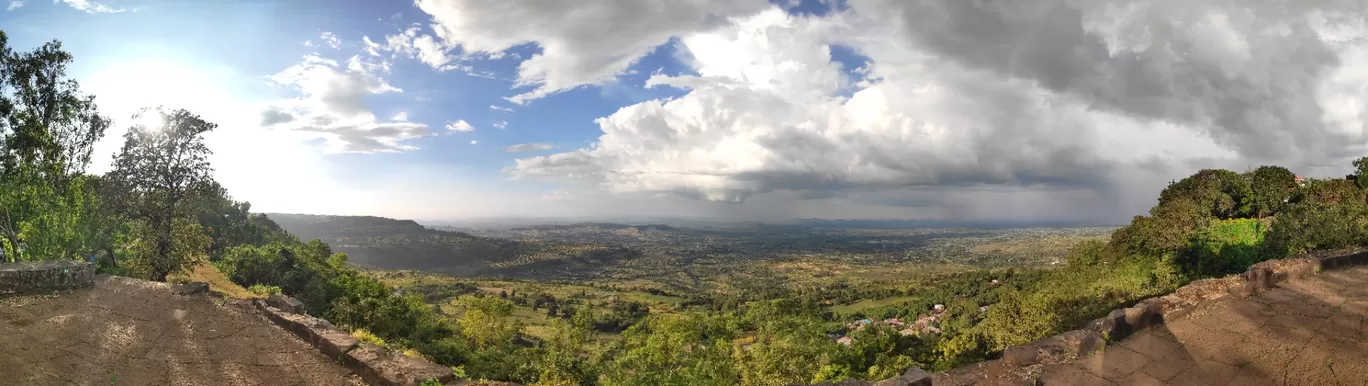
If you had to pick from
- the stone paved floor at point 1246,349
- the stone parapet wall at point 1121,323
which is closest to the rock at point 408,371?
the stone parapet wall at point 1121,323

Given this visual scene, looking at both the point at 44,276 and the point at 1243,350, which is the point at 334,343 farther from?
the point at 1243,350

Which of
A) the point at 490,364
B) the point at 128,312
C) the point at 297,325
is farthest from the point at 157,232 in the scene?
the point at 297,325

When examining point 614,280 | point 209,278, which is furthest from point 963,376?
point 614,280

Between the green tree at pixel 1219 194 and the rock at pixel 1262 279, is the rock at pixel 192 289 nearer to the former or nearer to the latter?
the rock at pixel 1262 279

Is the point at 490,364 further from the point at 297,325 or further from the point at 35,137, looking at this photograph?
the point at 35,137

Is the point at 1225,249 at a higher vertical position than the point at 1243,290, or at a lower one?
higher

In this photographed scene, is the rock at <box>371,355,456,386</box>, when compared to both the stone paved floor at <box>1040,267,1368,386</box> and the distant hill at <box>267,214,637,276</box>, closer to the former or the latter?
the stone paved floor at <box>1040,267,1368,386</box>
